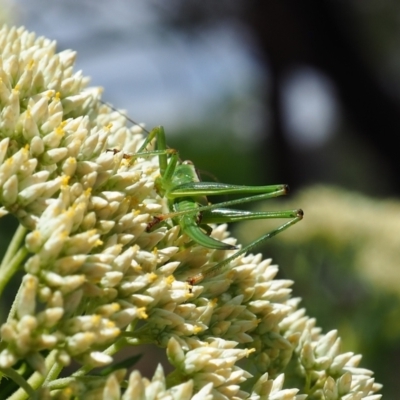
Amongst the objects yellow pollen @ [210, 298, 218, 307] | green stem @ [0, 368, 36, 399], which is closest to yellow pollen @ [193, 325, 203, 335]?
yellow pollen @ [210, 298, 218, 307]

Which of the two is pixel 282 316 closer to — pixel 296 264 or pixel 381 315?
pixel 381 315

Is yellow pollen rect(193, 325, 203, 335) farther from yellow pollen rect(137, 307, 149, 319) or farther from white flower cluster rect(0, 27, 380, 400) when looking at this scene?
yellow pollen rect(137, 307, 149, 319)

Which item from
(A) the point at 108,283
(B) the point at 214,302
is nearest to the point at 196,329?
(B) the point at 214,302

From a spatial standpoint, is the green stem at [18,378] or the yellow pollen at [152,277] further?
the yellow pollen at [152,277]

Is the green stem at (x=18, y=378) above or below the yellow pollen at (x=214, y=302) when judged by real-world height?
below

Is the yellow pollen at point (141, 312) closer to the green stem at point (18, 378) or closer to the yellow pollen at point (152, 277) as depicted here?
the yellow pollen at point (152, 277)

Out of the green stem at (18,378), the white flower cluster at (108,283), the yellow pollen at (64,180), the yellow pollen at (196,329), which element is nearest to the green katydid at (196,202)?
the white flower cluster at (108,283)

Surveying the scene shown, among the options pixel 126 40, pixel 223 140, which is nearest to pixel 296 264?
pixel 126 40

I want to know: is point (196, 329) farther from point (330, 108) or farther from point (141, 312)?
point (330, 108)
